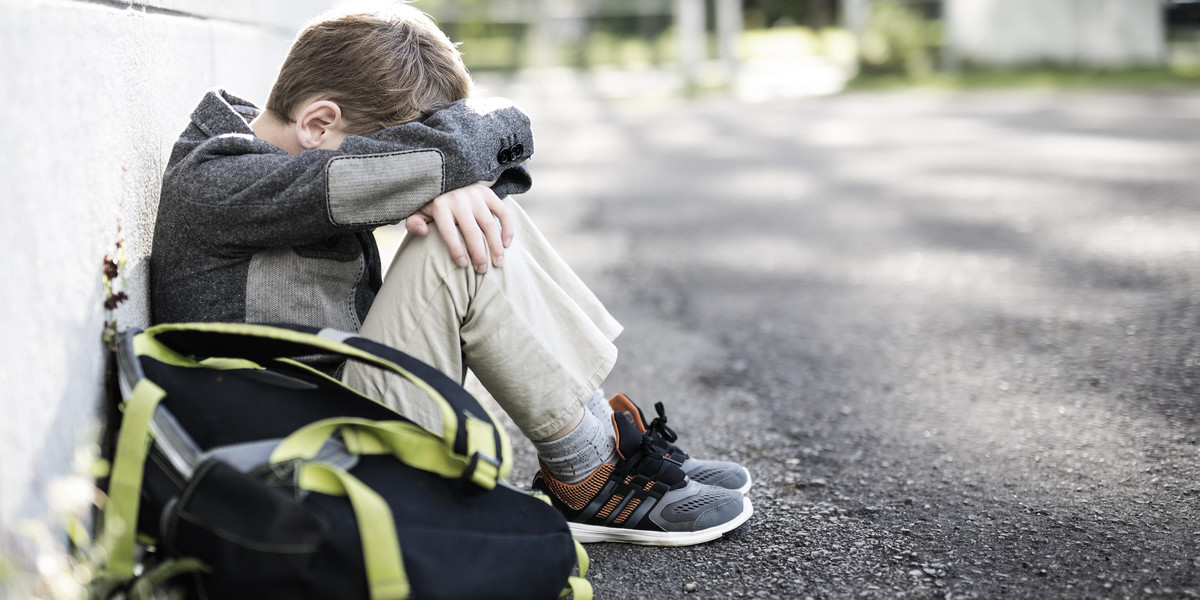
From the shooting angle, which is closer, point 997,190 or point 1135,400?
point 1135,400

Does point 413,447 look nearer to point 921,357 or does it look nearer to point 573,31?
point 921,357

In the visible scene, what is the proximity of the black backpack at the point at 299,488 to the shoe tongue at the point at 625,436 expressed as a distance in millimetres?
423

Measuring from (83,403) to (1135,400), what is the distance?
232 centimetres

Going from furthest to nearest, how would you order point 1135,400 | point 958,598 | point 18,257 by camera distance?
point 1135,400 → point 958,598 → point 18,257

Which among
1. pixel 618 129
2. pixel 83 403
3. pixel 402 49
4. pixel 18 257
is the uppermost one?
pixel 402 49

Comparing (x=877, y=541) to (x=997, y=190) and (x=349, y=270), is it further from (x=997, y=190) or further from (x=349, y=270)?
(x=997, y=190)

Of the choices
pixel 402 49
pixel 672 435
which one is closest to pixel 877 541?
pixel 672 435

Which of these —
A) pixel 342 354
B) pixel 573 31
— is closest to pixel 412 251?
pixel 342 354

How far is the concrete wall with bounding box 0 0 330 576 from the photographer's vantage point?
110cm

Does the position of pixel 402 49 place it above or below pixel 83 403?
above

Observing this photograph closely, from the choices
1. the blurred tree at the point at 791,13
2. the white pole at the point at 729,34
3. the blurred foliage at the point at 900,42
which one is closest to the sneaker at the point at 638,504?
the blurred foliage at the point at 900,42

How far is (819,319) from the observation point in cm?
349

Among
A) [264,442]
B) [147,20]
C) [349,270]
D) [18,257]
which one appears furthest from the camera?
Answer: [147,20]

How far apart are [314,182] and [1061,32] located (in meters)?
16.1
